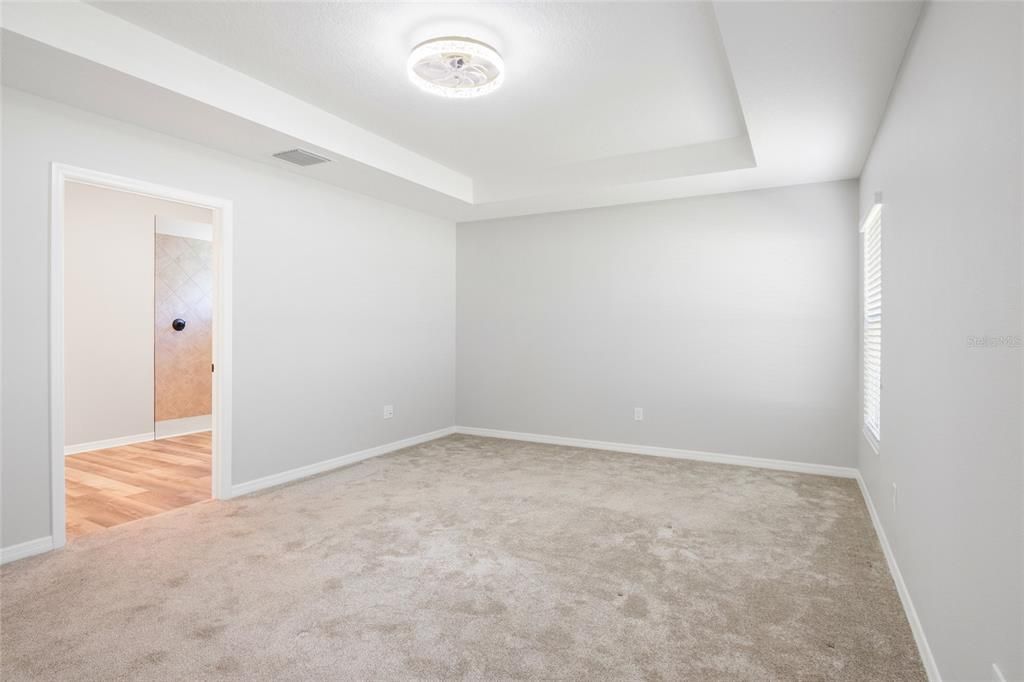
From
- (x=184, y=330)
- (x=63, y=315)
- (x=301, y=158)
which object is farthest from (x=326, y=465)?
(x=184, y=330)

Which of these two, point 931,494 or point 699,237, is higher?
point 699,237

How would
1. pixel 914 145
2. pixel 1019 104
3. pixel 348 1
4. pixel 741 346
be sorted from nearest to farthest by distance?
pixel 1019 104, pixel 914 145, pixel 348 1, pixel 741 346

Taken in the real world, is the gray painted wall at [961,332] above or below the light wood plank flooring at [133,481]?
above

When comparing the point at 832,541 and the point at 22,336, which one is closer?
the point at 22,336

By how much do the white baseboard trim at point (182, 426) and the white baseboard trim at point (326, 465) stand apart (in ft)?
7.10

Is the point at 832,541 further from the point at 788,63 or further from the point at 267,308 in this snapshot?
the point at 267,308

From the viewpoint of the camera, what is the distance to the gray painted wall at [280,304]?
9.80ft

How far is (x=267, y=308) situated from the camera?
4.36m

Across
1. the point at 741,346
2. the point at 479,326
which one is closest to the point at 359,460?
the point at 479,326

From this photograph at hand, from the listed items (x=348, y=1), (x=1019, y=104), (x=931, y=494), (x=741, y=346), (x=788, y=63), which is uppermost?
(x=348, y=1)

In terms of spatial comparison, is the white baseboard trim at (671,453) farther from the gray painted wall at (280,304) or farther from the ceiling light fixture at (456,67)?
the ceiling light fixture at (456,67)

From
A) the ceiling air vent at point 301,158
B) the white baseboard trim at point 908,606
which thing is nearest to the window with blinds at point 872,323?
the white baseboard trim at point 908,606

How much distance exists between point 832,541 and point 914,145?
2142mm

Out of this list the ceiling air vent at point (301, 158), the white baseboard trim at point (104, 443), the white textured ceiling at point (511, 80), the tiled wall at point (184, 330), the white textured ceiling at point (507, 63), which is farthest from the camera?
the tiled wall at point (184, 330)
